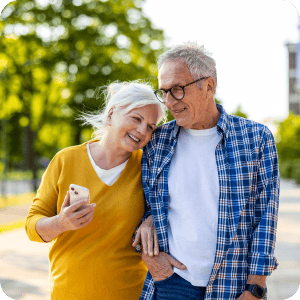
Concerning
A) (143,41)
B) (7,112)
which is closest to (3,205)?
(7,112)

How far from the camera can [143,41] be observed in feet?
59.1

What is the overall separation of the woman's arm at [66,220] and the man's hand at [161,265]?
51cm

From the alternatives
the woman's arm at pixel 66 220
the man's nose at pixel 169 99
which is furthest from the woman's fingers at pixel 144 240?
the man's nose at pixel 169 99

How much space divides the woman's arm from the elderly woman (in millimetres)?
32

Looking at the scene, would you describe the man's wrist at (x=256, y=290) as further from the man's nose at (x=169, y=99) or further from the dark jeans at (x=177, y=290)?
the man's nose at (x=169, y=99)

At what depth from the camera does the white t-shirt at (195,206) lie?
226 centimetres

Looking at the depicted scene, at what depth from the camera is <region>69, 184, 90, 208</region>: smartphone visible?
82.3 inches

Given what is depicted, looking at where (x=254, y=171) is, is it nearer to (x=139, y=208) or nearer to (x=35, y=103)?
(x=139, y=208)

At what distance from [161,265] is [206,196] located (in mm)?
522

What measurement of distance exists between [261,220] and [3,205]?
1388 centimetres

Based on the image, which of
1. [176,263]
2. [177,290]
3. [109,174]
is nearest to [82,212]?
[109,174]

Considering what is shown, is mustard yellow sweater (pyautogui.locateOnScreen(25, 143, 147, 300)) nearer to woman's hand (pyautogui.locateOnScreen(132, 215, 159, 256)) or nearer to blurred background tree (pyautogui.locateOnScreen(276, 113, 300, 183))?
woman's hand (pyautogui.locateOnScreen(132, 215, 159, 256))

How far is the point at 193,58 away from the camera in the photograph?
240cm

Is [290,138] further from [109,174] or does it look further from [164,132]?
[109,174]
